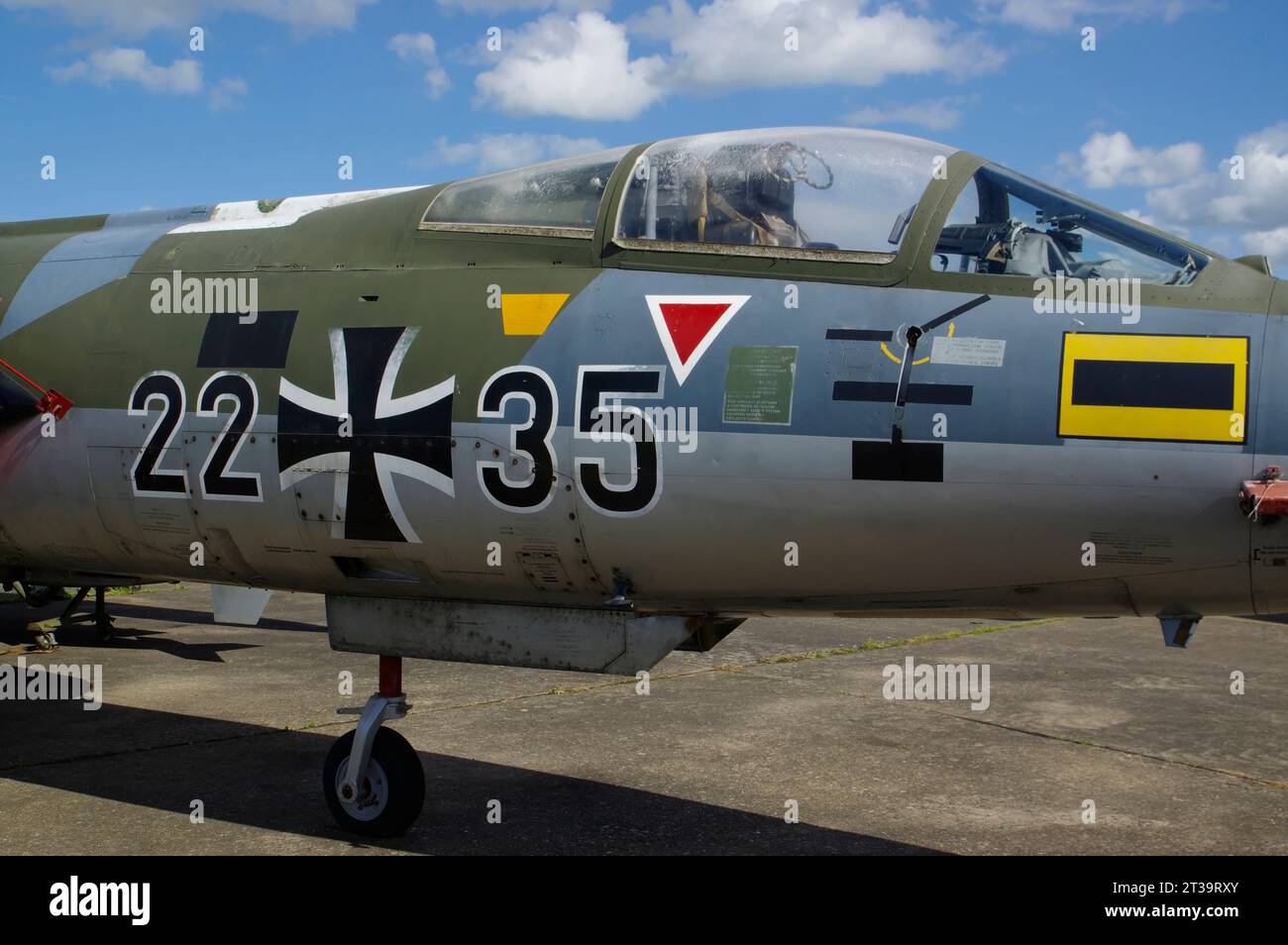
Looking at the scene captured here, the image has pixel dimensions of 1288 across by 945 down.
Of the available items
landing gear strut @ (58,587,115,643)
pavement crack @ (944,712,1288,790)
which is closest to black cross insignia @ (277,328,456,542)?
pavement crack @ (944,712,1288,790)

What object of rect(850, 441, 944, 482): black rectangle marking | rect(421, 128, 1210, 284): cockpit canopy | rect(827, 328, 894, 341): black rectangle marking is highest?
rect(421, 128, 1210, 284): cockpit canopy

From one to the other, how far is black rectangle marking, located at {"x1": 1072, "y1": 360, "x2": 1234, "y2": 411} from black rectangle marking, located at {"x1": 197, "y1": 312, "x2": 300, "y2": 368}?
3260mm

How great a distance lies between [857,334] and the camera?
4.44 meters

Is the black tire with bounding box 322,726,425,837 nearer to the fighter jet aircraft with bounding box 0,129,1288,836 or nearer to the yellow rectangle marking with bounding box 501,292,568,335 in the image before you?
the fighter jet aircraft with bounding box 0,129,1288,836

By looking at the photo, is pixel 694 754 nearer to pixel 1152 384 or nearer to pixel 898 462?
pixel 898 462

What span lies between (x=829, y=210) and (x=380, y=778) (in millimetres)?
3254

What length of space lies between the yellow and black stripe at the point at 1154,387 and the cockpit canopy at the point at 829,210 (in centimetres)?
33

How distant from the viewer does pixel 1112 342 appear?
4.14m

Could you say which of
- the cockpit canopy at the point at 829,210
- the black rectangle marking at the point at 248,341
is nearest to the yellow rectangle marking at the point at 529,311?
the cockpit canopy at the point at 829,210

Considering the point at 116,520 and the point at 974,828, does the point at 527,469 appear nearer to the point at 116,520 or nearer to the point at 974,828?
the point at 116,520

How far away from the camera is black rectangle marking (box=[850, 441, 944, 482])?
14.1ft

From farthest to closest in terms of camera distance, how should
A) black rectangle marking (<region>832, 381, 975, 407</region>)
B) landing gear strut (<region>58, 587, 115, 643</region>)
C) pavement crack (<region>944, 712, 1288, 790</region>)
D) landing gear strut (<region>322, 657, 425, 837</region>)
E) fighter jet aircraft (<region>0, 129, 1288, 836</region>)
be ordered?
landing gear strut (<region>58, 587, 115, 643</region>)
pavement crack (<region>944, 712, 1288, 790</region>)
landing gear strut (<region>322, 657, 425, 837</region>)
black rectangle marking (<region>832, 381, 975, 407</region>)
fighter jet aircraft (<region>0, 129, 1288, 836</region>)

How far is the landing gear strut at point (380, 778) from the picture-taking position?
5.69 meters
